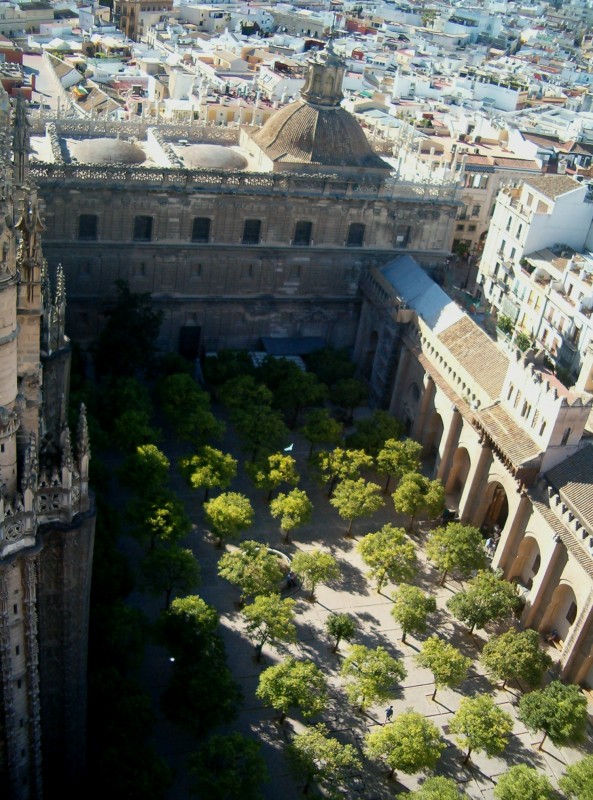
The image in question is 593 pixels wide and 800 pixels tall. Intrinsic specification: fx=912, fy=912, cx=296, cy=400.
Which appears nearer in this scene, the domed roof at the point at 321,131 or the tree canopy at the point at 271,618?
the tree canopy at the point at 271,618

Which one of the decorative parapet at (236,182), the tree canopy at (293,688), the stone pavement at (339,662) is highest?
the decorative parapet at (236,182)

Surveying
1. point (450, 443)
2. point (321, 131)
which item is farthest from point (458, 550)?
point (321, 131)

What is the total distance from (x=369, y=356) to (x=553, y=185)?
29.4 m

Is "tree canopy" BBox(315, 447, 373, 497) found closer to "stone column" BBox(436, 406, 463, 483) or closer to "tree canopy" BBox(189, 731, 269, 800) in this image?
"stone column" BBox(436, 406, 463, 483)

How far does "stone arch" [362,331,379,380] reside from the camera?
222 ft

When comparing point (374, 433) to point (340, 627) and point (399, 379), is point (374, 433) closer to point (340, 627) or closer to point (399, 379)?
point (399, 379)

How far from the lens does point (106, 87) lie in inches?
4272

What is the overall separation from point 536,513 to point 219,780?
21.8 meters

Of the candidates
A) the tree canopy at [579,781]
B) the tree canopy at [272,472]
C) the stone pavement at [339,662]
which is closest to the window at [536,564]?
the stone pavement at [339,662]

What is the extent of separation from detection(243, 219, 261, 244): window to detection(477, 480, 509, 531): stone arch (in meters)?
25.0

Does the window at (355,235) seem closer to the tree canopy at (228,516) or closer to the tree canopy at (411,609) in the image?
the tree canopy at (228,516)

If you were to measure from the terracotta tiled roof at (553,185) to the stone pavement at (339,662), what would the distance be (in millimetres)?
41726

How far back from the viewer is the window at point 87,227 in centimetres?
5991

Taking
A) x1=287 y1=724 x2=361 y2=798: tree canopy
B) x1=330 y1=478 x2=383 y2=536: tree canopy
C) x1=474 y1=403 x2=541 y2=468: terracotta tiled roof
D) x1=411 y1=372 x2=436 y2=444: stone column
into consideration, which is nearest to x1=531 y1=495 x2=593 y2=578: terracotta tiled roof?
x1=474 y1=403 x2=541 y2=468: terracotta tiled roof
